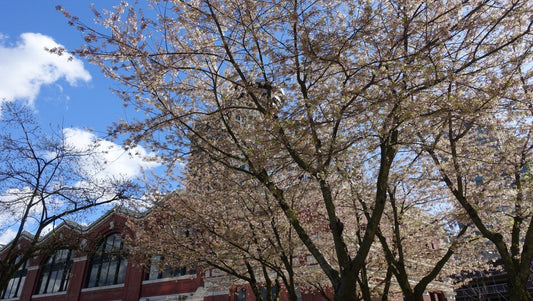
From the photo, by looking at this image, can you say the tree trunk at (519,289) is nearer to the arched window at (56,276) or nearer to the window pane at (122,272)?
the window pane at (122,272)

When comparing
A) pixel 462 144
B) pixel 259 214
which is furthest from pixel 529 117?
pixel 259 214

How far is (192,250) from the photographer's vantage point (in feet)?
35.8

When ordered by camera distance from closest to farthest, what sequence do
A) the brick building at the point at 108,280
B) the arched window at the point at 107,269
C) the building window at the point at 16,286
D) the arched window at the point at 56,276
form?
the brick building at the point at 108,280
the arched window at the point at 107,269
the arched window at the point at 56,276
the building window at the point at 16,286

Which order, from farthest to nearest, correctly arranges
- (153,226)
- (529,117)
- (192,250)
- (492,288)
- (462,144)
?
(492,288), (153,226), (192,250), (462,144), (529,117)

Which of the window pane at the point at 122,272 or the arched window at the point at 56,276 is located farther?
the arched window at the point at 56,276

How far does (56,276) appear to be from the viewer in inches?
1019

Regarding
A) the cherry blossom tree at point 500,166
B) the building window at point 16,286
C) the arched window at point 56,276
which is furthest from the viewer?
the building window at point 16,286

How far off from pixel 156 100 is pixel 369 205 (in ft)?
25.2

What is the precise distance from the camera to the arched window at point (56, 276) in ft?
82.0

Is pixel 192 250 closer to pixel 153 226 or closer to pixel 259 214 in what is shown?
pixel 259 214

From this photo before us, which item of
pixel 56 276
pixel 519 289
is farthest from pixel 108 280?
pixel 519 289

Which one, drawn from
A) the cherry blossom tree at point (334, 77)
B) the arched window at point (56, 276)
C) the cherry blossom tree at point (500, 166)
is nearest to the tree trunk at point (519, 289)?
the cherry blossom tree at point (500, 166)

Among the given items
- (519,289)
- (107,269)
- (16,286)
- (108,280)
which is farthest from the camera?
(16,286)

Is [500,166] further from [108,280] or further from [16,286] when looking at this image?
[16,286]
